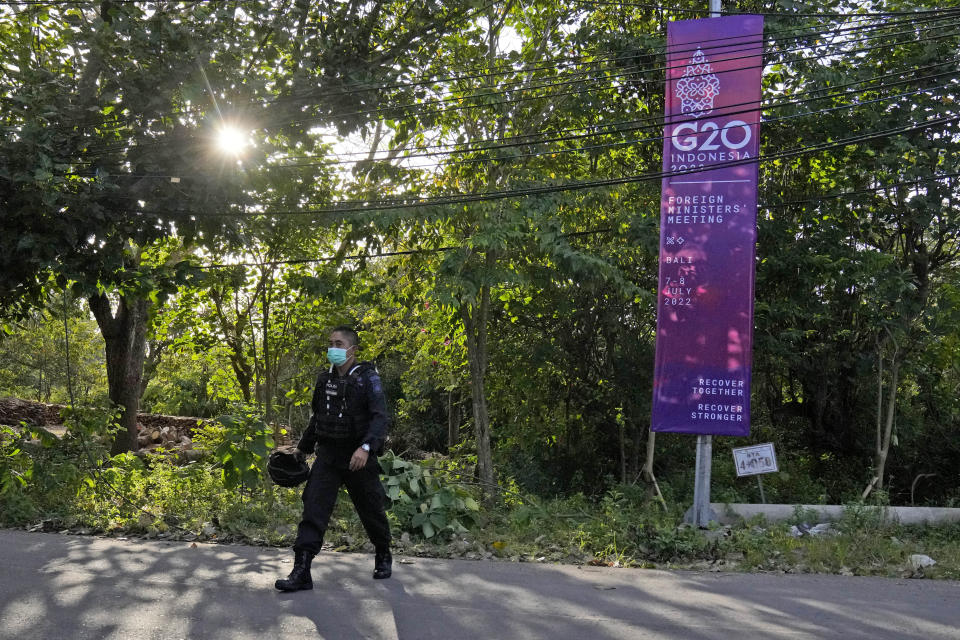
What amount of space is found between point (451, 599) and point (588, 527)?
351 centimetres

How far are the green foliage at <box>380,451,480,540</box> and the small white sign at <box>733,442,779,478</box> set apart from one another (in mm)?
3678

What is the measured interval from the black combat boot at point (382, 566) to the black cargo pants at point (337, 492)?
5 cm

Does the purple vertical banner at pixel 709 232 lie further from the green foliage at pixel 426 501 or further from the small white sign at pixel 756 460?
the green foliage at pixel 426 501

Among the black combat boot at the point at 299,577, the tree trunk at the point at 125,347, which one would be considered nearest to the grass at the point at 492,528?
the black combat boot at the point at 299,577

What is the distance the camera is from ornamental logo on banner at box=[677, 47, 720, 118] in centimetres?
992

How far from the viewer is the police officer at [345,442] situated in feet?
19.1

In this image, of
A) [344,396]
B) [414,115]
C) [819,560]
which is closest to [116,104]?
[414,115]

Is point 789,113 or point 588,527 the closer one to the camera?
point 588,527

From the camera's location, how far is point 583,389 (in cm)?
1441

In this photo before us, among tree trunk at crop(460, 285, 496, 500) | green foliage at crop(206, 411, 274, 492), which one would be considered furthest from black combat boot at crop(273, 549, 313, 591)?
tree trunk at crop(460, 285, 496, 500)

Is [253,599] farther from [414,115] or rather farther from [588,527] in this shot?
[414,115]

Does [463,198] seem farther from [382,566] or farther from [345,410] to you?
[382,566]

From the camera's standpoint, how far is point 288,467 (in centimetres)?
625

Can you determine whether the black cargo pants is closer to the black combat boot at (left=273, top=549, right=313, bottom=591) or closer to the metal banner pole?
the black combat boot at (left=273, top=549, right=313, bottom=591)
